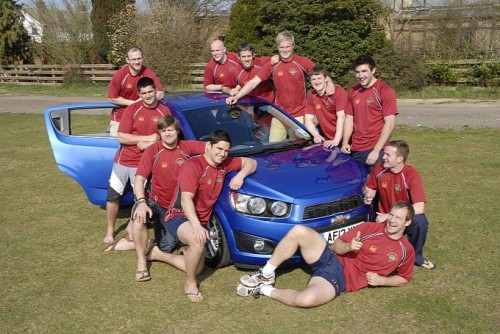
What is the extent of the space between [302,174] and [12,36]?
29.7 metres

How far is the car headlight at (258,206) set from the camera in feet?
15.1

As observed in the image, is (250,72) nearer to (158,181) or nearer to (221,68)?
(221,68)

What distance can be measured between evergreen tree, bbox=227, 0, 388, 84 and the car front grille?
613 inches

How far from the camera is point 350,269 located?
4465mm

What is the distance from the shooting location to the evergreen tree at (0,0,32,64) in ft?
99.2

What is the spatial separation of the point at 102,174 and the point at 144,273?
1727mm

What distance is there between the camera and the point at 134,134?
5633mm

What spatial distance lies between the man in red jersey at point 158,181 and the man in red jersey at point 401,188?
1656 mm

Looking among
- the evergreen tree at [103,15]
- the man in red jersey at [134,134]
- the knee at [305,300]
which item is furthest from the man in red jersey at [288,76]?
the evergreen tree at [103,15]

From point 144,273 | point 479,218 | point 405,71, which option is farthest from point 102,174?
point 405,71

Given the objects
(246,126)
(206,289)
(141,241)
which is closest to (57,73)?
(246,126)

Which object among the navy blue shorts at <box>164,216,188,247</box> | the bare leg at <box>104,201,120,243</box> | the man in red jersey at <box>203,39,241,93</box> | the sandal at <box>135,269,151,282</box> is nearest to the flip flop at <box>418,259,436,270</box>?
the navy blue shorts at <box>164,216,188,247</box>

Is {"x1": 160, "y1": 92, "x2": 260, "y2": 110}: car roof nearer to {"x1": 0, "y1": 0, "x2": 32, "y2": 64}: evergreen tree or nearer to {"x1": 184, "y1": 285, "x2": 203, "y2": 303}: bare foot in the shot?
{"x1": 184, "y1": 285, "x2": 203, "y2": 303}: bare foot

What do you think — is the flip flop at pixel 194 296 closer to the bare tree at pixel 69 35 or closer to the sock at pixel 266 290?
the sock at pixel 266 290
